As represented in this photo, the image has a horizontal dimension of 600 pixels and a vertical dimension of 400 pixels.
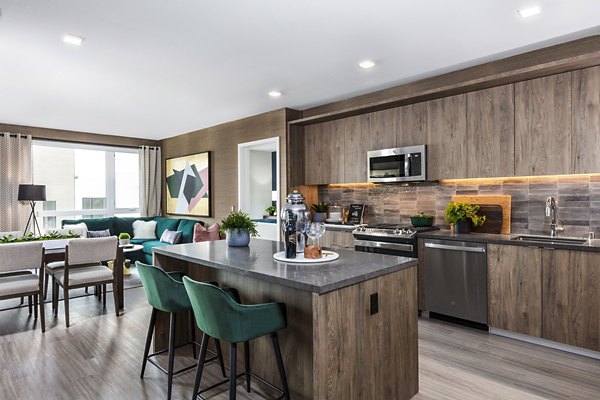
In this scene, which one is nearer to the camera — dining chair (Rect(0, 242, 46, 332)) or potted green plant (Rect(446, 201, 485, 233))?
dining chair (Rect(0, 242, 46, 332))

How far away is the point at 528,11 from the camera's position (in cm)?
258

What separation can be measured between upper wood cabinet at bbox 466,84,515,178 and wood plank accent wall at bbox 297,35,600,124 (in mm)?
114

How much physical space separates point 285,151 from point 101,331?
3138 mm

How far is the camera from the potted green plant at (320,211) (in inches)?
207

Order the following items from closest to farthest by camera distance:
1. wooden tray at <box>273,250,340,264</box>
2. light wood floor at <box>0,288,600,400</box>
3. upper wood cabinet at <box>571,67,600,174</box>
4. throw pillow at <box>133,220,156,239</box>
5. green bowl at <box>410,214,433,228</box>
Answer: wooden tray at <box>273,250,340,264</box>, light wood floor at <box>0,288,600,400</box>, upper wood cabinet at <box>571,67,600,174</box>, green bowl at <box>410,214,433,228</box>, throw pillow at <box>133,220,156,239</box>

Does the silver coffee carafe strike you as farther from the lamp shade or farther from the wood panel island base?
the lamp shade

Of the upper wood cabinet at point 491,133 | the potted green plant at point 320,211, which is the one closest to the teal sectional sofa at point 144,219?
the potted green plant at point 320,211

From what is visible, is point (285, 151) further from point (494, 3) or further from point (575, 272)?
point (575, 272)

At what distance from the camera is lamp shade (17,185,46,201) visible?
5816 millimetres

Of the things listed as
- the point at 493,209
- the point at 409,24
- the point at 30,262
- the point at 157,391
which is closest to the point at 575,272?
the point at 493,209

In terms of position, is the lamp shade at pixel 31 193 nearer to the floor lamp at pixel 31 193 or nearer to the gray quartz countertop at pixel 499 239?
the floor lamp at pixel 31 193

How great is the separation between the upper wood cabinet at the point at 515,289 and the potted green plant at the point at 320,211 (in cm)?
240

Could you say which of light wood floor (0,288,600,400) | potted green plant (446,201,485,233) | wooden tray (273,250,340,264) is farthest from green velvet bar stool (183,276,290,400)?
potted green plant (446,201,485,233)

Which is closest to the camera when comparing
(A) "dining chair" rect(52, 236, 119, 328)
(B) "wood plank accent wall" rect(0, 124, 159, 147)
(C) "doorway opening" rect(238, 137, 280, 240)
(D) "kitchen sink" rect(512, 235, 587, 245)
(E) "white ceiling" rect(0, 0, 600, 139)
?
(E) "white ceiling" rect(0, 0, 600, 139)
